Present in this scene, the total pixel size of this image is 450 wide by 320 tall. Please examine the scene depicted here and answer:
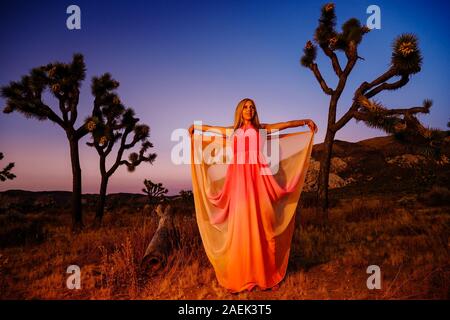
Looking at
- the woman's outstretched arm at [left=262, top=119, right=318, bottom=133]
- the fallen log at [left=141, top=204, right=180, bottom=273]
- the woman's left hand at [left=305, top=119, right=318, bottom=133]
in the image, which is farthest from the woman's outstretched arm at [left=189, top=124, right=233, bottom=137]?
the fallen log at [left=141, top=204, right=180, bottom=273]

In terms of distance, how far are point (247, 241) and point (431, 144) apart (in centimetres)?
755

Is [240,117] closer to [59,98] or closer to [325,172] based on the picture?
[325,172]

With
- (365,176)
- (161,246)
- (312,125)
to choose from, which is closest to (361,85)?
(312,125)

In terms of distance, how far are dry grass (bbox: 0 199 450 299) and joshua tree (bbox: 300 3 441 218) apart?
272cm

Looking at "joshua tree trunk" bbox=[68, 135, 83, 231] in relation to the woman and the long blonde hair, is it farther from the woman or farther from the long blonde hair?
the long blonde hair

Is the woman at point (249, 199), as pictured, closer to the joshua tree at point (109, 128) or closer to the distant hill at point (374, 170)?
the joshua tree at point (109, 128)

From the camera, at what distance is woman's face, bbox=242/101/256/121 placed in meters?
4.14

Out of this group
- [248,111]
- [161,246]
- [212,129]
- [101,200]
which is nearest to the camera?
[248,111]

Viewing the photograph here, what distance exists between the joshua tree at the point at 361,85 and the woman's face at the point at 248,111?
238 inches

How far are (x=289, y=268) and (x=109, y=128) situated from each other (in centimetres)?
879

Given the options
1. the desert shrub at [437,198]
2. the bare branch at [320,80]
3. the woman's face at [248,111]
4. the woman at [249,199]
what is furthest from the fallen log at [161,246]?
the desert shrub at [437,198]

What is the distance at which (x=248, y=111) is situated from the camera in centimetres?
413

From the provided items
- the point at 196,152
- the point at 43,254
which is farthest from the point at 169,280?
the point at 43,254

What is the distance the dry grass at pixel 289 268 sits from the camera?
3.99 metres
